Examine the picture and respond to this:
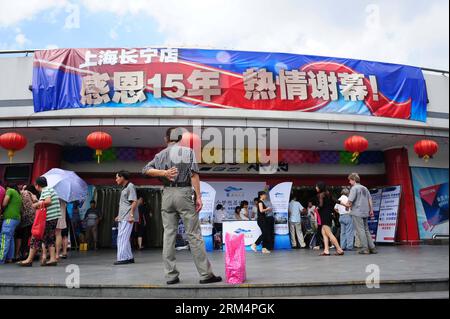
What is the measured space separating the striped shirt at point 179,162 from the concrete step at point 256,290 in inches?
50.9

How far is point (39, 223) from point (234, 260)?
3969 millimetres

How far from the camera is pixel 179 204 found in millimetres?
4395

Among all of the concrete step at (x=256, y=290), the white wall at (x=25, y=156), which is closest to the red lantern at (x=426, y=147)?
the concrete step at (x=256, y=290)

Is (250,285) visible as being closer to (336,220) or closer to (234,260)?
(234,260)

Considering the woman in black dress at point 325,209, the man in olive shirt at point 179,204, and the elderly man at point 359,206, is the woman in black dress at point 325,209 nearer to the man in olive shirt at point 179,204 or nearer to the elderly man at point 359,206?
the elderly man at point 359,206

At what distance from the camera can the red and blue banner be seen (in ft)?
30.3

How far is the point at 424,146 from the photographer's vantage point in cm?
945

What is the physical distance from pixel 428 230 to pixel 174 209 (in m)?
10.8

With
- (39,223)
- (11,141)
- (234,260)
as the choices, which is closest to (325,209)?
(234,260)

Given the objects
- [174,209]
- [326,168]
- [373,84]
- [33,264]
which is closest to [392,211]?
[326,168]

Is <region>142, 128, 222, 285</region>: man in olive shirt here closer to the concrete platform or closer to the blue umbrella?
the concrete platform

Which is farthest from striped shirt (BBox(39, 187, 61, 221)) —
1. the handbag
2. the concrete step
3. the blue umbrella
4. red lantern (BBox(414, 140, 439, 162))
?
red lantern (BBox(414, 140, 439, 162))

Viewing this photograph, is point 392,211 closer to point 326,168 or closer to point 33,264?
point 326,168

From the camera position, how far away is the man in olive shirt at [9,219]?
7043 mm
